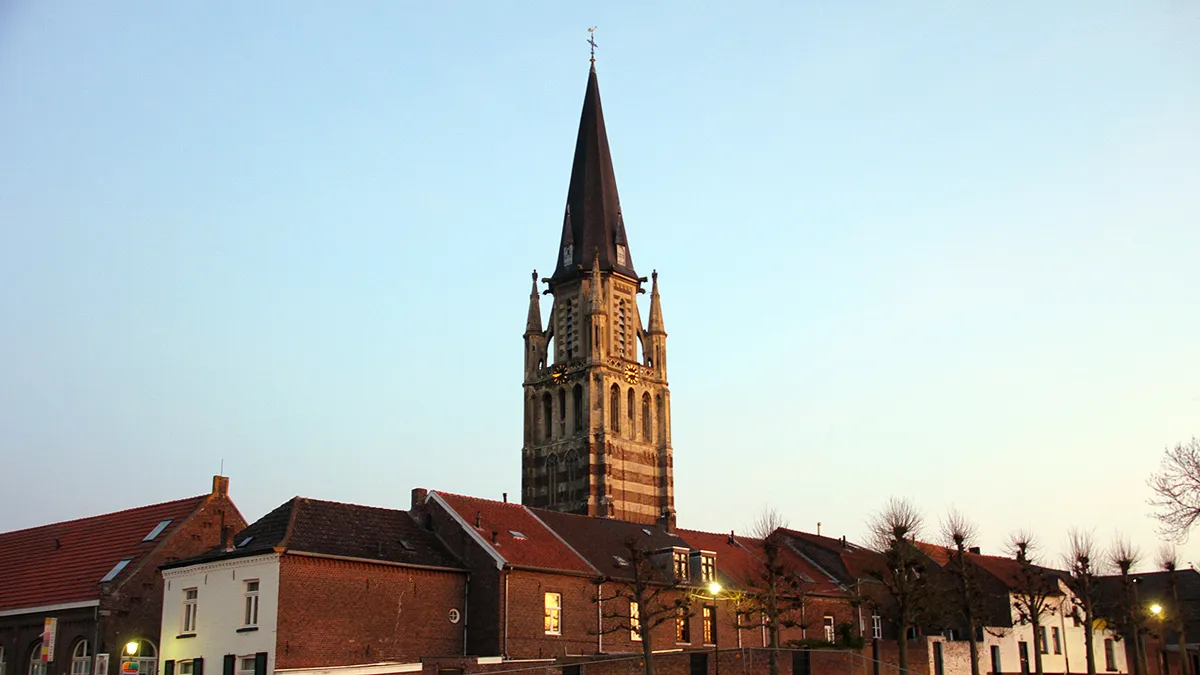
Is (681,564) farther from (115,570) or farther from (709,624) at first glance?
(115,570)

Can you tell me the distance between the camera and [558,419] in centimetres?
10325

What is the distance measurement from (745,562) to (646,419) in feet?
150

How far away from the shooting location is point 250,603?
41.3m

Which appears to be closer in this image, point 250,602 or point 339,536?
point 250,602

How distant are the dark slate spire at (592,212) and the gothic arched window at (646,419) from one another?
36.8 feet

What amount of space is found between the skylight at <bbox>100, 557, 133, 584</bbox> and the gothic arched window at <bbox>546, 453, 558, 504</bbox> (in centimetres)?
5474

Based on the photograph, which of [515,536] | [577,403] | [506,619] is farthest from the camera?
[577,403]

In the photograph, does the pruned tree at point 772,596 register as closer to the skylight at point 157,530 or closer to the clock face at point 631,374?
the skylight at point 157,530

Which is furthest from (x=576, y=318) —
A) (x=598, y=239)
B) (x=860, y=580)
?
(x=860, y=580)

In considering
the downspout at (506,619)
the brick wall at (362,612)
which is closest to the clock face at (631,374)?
the brick wall at (362,612)

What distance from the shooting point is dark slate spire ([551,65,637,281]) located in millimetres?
107312

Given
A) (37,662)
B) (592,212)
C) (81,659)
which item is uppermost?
(592,212)

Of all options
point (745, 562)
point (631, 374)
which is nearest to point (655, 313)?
point (631, 374)

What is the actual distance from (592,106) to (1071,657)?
214 feet
